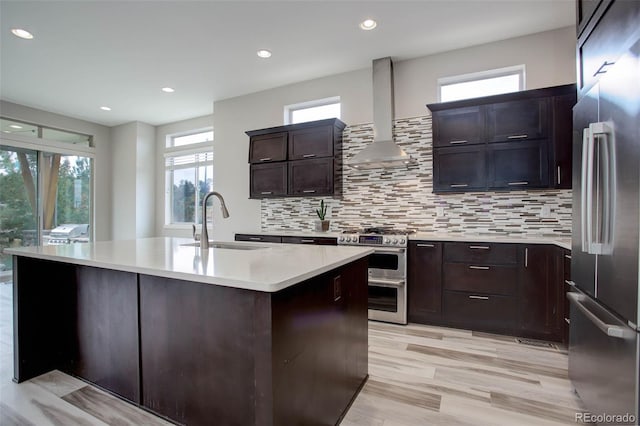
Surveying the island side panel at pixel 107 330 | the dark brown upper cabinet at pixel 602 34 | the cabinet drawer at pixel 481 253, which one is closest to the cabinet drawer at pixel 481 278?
the cabinet drawer at pixel 481 253

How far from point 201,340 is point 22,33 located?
160 inches

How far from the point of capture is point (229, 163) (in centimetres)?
522

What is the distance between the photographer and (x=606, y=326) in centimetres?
142

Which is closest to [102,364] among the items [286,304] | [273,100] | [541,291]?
[286,304]

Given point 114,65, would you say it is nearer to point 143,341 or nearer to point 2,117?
point 2,117

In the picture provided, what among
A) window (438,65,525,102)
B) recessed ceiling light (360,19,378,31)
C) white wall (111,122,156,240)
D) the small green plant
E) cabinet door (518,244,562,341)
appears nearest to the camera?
cabinet door (518,244,562,341)

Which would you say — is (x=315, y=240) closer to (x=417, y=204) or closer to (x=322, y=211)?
(x=322, y=211)

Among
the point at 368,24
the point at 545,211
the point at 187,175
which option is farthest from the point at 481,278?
the point at 187,175

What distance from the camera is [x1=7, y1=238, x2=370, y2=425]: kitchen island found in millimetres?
1287

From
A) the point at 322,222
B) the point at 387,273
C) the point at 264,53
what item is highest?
the point at 264,53

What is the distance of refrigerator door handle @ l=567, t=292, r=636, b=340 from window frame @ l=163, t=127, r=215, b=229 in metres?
5.75

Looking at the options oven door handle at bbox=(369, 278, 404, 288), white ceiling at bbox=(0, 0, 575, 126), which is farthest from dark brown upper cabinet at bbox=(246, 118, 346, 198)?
oven door handle at bbox=(369, 278, 404, 288)

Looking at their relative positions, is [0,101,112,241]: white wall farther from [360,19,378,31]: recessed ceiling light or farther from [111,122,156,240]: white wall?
[360,19,378,31]: recessed ceiling light

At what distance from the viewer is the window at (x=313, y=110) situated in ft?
14.6
